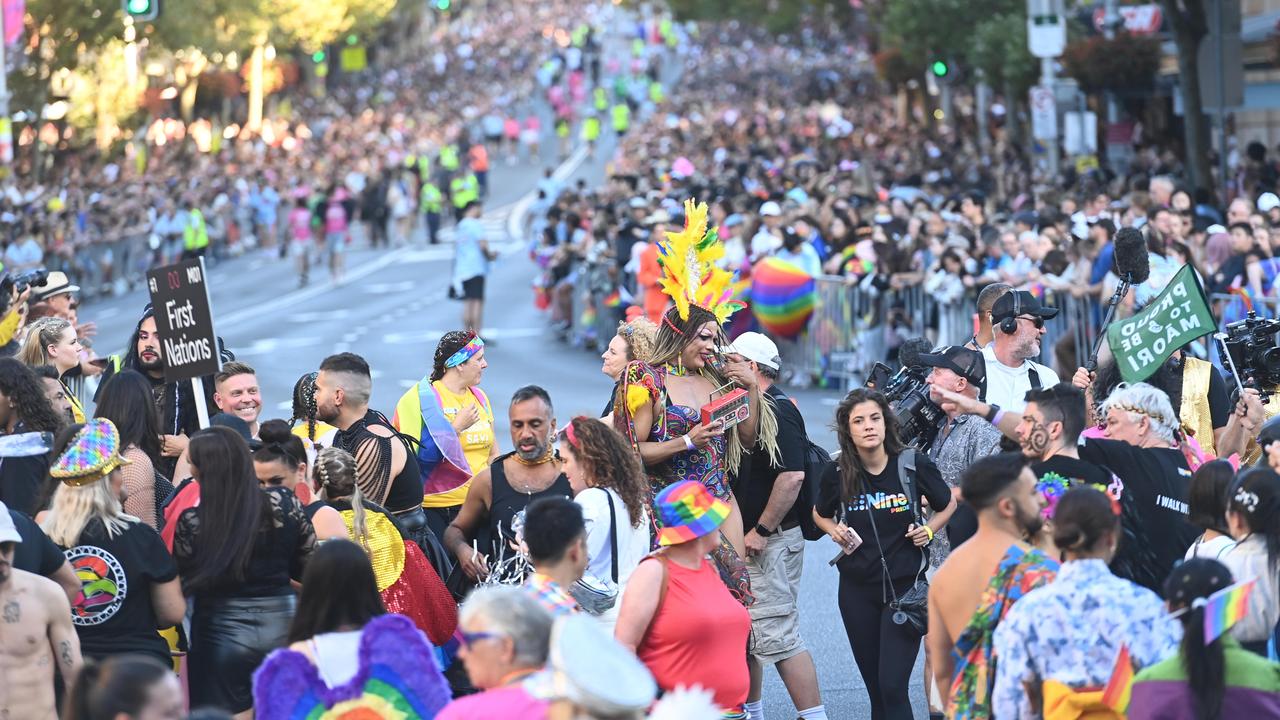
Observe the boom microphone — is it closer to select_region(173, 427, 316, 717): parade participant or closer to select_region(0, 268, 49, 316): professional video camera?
select_region(173, 427, 316, 717): parade participant

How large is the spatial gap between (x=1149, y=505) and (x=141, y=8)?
14708 mm

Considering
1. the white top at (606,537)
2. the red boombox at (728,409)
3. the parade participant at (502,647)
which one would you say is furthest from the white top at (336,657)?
the red boombox at (728,409)

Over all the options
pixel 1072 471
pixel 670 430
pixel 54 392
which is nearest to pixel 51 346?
pixel 54 392

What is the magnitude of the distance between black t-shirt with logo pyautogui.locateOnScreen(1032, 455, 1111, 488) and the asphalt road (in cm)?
221

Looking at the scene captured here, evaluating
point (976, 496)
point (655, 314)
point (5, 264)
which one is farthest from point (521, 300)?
point (976, 496)

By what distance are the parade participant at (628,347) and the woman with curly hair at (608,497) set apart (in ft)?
3.25

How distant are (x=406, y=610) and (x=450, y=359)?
1877 mm

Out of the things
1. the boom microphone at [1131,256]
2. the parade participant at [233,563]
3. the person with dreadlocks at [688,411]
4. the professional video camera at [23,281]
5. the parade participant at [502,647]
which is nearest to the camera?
the parade participant at [502,647]

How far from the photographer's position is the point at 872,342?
19734 millimetres

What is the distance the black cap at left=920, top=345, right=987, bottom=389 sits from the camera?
28.6 feet

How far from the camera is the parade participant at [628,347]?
29.5ft

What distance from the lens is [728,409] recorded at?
8.43 meters

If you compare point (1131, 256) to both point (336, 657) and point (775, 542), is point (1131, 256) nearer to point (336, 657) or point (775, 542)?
point (775, 542)

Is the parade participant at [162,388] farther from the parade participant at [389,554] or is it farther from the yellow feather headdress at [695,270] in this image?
the yellow feather headdress at [695,270]
